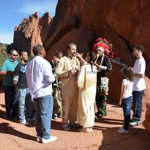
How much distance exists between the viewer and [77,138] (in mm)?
6215

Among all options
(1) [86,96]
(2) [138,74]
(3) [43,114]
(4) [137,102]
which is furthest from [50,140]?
(2) [138,74]

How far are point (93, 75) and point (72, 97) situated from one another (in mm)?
602

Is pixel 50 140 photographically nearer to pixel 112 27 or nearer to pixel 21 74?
pixel 21 74

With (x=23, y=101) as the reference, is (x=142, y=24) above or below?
above

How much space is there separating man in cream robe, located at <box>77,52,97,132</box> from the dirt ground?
235mm

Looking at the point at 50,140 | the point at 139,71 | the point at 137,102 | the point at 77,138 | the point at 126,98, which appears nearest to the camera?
the point at 50,140

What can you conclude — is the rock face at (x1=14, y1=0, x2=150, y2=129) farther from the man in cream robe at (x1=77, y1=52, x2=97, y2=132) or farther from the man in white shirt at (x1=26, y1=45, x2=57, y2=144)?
the man in white shirt at (x1=26, y1=45, x2=57, y2=144)

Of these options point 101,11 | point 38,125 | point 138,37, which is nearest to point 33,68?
point 38,125

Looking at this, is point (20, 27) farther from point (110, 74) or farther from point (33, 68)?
point (33, 68)

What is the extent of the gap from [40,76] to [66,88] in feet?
3.03

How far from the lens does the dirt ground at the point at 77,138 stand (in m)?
5.89

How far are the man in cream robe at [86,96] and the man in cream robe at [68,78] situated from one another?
0.69ft

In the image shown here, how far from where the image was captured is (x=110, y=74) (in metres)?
10.5

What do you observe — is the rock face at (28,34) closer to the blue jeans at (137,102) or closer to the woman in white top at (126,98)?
the blue jeans at (137,102)
